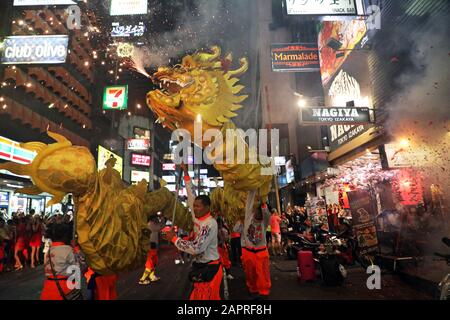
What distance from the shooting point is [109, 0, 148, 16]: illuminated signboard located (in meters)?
11.7

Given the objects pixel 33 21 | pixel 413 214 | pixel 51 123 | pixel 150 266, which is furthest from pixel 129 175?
pixel 413 214

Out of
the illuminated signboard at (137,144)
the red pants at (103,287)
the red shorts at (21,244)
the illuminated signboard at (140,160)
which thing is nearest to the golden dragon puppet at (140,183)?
the red pants at (103,287)

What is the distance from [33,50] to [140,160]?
22.6 metres

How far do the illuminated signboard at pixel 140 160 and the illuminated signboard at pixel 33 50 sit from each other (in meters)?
22.1

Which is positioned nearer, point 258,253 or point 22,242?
point 258,253

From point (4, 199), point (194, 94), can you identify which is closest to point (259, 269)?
point (194, 94)

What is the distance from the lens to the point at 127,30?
1548 centimetres

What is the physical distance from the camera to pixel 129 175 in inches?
1225

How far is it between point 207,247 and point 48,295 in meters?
1.89

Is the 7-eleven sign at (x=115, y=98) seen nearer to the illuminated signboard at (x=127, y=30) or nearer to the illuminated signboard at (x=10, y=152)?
the illuminated signboard at (x=127, y=30)

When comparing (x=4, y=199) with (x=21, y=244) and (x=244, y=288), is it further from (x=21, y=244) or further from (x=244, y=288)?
(x=244, y=288)

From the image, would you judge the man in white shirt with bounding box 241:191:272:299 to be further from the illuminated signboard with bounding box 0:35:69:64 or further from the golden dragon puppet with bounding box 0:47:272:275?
the illuminated signboard with bounding box 0:35:69:64

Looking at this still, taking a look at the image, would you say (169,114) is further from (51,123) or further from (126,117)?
(126,117)

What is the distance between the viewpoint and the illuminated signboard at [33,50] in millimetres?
7805
